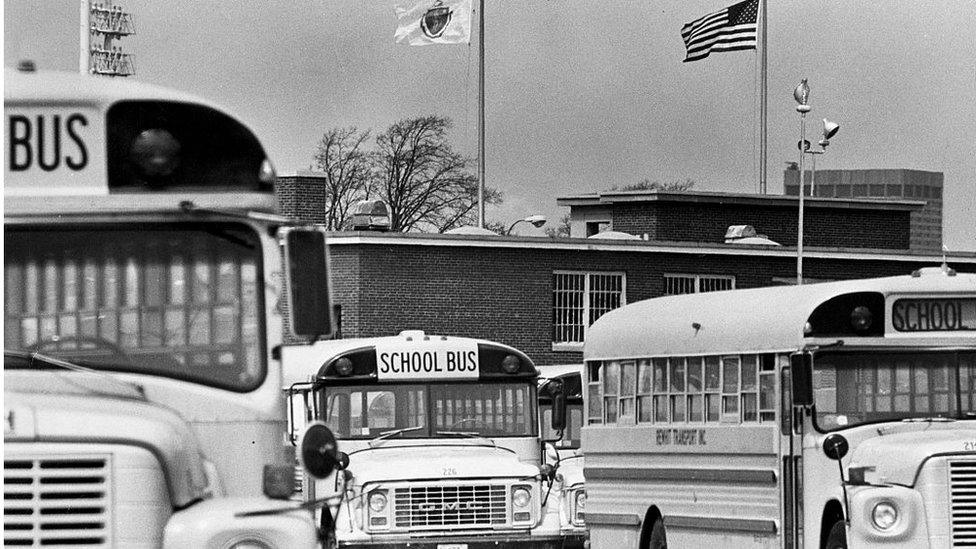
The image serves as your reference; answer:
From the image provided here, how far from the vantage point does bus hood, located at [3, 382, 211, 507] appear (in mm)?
6223

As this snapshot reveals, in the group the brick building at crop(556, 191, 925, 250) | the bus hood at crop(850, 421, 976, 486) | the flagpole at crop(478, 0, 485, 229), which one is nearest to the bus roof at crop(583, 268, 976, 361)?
Result: the bus hood at crop(850, 421, 976, 486)

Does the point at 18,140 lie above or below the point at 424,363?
above

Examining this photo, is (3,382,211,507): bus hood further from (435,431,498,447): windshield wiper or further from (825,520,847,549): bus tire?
(435,431,498,447): windshield wiper

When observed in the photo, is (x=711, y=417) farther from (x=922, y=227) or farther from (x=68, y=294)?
(x=922, y=227)

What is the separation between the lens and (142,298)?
707 centimetres

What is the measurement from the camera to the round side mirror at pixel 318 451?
6844 millimetres

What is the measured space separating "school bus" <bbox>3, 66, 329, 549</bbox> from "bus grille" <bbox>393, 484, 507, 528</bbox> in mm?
8548

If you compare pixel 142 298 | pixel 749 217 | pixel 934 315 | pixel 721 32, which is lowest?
pixel 934 315

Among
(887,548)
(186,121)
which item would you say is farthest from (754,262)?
(186,121)

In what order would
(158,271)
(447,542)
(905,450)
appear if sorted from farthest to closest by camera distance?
(447,542)
(905,450)
(158,271)

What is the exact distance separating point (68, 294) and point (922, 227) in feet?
196

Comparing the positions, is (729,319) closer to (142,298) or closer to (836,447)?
→ (836,447)

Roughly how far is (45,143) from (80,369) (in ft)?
2.50

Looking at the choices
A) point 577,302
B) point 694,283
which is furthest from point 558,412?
point 694,283
